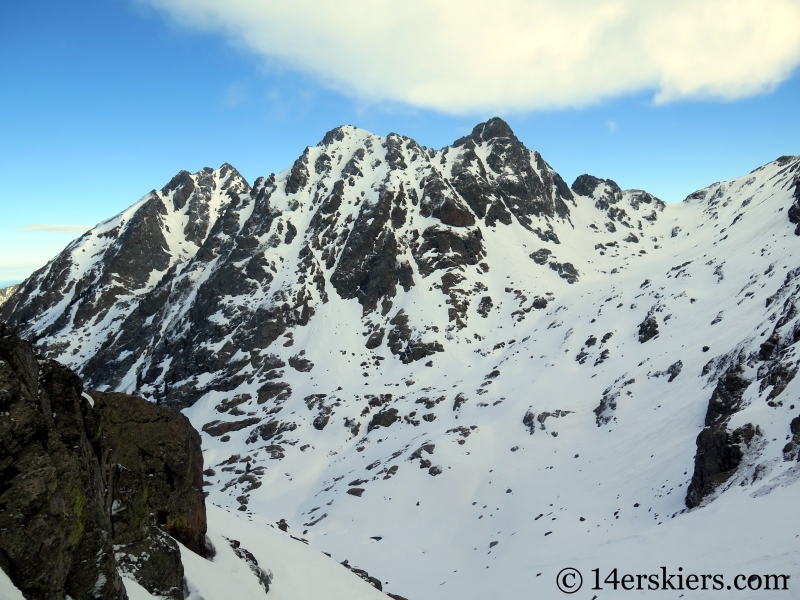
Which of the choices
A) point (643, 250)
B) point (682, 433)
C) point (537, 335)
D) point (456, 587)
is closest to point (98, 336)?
point (537, 335)

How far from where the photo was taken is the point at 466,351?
78.7 m

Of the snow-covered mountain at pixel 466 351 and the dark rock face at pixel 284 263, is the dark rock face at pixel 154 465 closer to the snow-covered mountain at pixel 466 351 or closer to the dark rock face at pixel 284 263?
the snow-covered mountain at pixel 466 351

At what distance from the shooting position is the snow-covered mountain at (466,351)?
27016 millimetres

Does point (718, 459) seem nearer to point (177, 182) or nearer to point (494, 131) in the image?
point (494, 131)

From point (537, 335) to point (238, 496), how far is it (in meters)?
47.7

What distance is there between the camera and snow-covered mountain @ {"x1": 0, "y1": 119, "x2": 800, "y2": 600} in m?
27.0

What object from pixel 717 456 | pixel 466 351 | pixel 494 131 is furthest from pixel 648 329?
pixel 494 131

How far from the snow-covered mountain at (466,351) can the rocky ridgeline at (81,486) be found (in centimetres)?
1709

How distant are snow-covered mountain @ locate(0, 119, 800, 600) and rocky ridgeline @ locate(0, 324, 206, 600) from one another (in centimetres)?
1709

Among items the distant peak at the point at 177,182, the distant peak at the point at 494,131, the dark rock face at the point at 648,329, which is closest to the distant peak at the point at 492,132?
the distant peak at the point at 494,131

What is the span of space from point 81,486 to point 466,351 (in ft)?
234

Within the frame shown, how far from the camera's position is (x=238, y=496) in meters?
53.0

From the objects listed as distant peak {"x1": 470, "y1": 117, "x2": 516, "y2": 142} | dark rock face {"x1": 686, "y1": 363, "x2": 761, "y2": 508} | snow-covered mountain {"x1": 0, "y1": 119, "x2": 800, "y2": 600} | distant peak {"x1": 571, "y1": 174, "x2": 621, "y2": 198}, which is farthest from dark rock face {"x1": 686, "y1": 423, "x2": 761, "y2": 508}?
distant peak {"x1": 571, "y1": 174, "x2": 621, "y2": 198}

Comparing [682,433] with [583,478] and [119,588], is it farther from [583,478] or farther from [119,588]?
[119,588]
